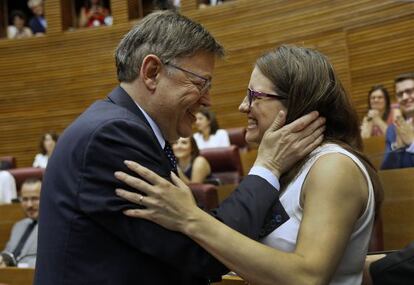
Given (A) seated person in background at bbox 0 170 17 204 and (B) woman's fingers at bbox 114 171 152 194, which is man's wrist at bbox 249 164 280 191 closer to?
(B) woman's fingers at bbox 114 171 152 194

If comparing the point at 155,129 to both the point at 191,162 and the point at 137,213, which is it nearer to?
the point at 137,213

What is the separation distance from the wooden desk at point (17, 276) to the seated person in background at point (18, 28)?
16.5 feet

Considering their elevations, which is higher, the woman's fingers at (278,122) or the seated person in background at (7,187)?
the woman's fingers at (278,122)

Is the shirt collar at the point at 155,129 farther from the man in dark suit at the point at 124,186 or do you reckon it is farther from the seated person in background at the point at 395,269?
the seated person in background at the point at 395,269

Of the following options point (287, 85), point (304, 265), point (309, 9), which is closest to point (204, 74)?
point (287, 85)

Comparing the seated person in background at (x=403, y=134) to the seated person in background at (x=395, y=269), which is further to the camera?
the seated person in background at (x=403, y=134)

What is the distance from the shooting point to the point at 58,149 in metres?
1.04

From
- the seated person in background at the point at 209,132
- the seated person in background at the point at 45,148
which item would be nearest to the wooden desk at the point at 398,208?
the seated person in background at the point at 209,132

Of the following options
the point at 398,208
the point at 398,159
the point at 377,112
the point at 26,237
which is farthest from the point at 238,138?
the point at 398,208

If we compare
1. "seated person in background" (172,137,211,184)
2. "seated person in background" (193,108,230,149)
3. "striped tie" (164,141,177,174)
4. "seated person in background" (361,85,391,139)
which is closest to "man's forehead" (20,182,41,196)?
"seated person in background" (172,137,211,184)

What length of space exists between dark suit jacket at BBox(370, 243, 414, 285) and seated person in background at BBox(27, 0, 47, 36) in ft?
20.7

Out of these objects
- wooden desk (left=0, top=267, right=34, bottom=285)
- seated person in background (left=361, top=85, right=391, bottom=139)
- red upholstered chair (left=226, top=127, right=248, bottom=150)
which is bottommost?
red upholstered chair (left=226, top=127, right=248, bottom=150)

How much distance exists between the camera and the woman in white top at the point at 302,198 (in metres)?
0.97

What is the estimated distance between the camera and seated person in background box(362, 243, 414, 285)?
1.05 m
